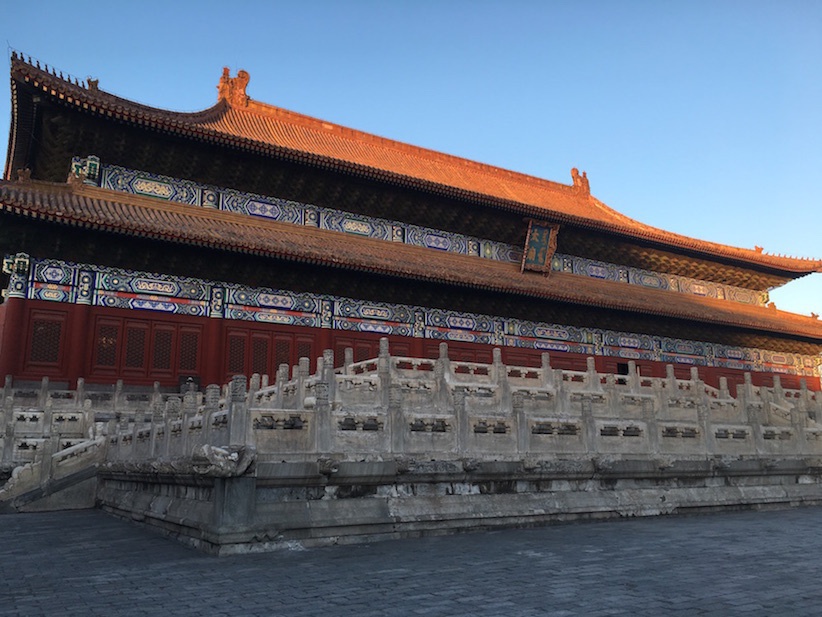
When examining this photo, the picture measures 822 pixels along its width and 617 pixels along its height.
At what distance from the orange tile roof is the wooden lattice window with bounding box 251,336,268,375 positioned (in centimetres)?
277

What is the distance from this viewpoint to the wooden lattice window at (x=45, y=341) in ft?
53.0

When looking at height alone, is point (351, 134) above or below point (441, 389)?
above

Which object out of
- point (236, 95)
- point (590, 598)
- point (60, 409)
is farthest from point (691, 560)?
point (236, 95)

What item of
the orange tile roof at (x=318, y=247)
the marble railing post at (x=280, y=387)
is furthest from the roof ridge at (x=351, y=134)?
the marble railing post at (x=280, y=387)

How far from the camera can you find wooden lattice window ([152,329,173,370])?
17.4 metres

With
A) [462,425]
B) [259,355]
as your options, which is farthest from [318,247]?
[462,425]

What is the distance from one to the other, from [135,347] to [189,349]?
1.36 meters

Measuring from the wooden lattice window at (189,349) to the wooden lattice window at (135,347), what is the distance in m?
0.96

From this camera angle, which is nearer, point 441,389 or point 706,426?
point 441,389

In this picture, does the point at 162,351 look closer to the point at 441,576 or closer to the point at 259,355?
the point at 259,355

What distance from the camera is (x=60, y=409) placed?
13.7 meters

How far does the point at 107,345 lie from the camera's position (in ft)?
55.6

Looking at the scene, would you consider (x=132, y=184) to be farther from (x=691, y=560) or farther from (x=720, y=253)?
(x=720, y=253)

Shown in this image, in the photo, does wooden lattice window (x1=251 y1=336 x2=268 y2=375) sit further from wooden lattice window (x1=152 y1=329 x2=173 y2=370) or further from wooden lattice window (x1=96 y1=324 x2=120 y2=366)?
wooden lattice window (x1=96 y1=324 x2=120 y2=366)
